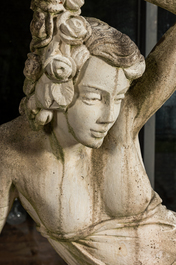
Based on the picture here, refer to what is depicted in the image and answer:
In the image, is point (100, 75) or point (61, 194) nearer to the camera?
point (100, 75)

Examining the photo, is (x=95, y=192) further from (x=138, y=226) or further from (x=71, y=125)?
(x=71, y=125)

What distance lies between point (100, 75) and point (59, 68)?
0.40 feet

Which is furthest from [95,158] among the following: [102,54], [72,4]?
[72,4]

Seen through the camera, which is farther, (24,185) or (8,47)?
(8,47)

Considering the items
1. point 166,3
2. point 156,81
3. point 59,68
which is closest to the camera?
point 59,68

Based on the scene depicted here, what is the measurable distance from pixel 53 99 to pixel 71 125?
0.11m

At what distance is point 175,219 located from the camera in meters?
1.39

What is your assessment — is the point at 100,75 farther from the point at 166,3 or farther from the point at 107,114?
the point at 166,3

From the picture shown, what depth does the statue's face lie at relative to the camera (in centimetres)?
103

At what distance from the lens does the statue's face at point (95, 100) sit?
1.03 meters

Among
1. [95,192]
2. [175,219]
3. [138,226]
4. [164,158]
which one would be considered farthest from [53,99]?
[164,158]

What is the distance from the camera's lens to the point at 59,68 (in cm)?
98

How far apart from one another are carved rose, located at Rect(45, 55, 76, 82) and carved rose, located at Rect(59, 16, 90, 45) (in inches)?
2.0

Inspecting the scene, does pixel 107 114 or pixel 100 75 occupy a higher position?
pixel 100 75
